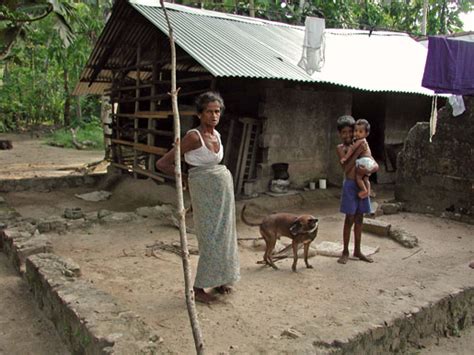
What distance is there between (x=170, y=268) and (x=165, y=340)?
173 cm

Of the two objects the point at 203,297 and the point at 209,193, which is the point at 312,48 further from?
the point at 203,297

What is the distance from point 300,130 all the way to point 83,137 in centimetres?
1294

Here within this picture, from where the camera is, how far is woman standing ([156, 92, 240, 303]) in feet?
11.9

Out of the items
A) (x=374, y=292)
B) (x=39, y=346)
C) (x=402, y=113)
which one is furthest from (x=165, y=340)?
(x=402, y=113)

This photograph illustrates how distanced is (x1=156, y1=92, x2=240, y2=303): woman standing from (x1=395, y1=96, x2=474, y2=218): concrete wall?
5.14 metres

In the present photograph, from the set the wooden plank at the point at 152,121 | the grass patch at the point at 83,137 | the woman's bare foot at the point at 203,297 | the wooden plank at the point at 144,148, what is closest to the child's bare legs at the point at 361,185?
the woman's bare foot at the point at 203,297

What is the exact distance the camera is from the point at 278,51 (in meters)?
8.73

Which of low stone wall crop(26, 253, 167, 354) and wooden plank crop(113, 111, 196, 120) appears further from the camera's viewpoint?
wooden plank crop(113, 111, 196, 120)

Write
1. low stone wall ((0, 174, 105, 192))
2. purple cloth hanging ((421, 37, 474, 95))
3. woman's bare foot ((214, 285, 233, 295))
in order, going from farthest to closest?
1. low stone wall ((0, 174, 105, 192))
2. purple cloth hanging ((421, 37, 474, 95))
3. woman's bare foot ((214, 285, 233, 295))

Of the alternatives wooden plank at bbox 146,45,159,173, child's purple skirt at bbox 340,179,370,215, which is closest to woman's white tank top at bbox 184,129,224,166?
child's purple skirt at bbox 340,179,370,215

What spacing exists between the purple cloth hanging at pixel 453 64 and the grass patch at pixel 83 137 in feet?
45.0

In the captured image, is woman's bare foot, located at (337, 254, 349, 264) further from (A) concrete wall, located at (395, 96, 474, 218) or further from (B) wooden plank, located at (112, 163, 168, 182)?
(B) wooden plank, located at (112, 163, 168, 182)

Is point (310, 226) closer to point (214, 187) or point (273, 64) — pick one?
point (214, 187)

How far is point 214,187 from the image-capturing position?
11.9 feet
